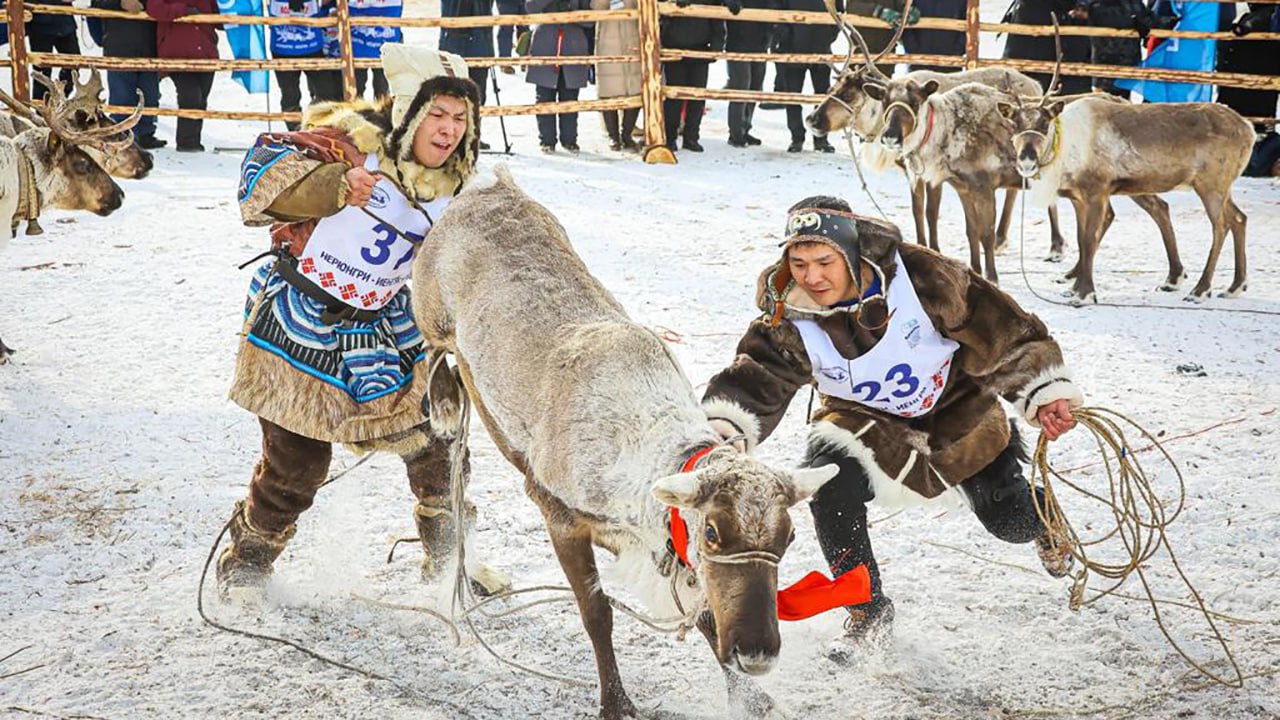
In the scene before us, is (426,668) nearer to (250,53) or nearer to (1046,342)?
(1046,342)

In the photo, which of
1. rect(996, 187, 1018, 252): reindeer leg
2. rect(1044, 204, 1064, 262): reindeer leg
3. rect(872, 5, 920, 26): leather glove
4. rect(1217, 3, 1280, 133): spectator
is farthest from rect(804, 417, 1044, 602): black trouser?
rect(1217, 3, 1280, 133): spectator

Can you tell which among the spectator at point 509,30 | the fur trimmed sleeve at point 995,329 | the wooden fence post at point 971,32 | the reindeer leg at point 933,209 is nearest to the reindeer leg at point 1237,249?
the reindeer leg at point 933,209

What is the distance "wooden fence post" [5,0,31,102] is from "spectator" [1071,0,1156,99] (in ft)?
28.4

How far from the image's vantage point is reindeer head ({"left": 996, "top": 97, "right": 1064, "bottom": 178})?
6645 mm

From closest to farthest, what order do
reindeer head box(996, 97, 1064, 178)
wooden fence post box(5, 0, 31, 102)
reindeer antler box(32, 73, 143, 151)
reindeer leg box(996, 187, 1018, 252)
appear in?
1. reindeer antler box(32, 73, 143, 151)
2. reindeer head box(996, 97, 1064, 178)
3. reindeer leg box(996, 187, 1018, 252)
4. wooden fence post box(5, 0, 31, 102)

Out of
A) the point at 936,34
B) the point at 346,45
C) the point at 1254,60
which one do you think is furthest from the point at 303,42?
the point at 1254,60

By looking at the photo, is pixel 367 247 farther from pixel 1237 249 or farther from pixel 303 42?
pixel 303 42

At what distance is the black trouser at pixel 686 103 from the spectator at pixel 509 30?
61.1 inches

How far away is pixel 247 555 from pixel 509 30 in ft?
35.3

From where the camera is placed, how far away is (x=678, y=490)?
231 cm

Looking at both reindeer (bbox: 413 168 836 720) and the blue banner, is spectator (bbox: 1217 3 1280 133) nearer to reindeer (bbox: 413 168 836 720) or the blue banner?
the blue banner

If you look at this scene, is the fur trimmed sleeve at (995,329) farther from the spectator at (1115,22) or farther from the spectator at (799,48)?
the spectator at (1115,22)

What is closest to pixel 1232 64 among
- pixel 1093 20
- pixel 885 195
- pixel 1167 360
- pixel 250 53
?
pixel 1093 20

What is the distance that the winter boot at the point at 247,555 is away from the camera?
11.4ft
